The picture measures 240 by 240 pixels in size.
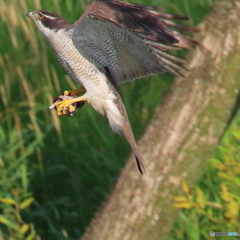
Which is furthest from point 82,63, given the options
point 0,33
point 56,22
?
point 0,33

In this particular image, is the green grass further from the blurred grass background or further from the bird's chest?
the bird's chest

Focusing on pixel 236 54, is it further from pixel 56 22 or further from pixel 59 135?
pixel 59 135

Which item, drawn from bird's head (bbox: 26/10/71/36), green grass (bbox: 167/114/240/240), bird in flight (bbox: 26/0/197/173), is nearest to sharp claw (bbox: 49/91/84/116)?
bird in flight (bbox: 26/0/197/173)

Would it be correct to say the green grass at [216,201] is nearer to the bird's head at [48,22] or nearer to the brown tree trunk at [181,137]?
the brown tree trunk at [181,137]

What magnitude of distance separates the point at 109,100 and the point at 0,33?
218cm

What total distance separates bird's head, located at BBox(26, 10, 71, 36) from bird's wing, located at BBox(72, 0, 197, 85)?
0.40 ft

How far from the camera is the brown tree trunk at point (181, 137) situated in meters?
5.08

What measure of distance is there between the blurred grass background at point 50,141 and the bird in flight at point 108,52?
3.21ft

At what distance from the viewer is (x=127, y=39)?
4773mm

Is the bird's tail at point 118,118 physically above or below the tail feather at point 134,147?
above

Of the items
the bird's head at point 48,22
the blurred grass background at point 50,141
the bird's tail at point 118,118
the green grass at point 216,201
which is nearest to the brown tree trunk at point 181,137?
the green grass at point 216,201

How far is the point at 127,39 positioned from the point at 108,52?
183 millimetres

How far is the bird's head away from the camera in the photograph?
191 inches

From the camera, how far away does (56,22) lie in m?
4.85
